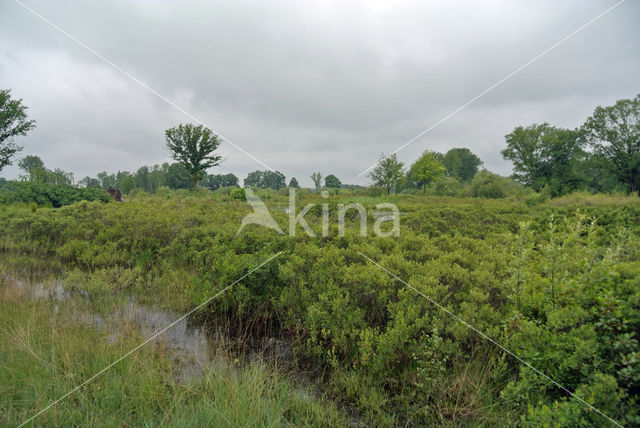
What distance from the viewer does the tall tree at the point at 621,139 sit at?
118ft

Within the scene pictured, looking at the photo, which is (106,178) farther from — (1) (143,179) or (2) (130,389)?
(2) (130,389)

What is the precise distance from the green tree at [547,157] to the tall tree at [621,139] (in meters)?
2.91

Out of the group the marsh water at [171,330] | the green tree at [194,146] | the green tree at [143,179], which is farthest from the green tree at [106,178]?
the marsh water at [171,330]

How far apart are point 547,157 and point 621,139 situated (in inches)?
328

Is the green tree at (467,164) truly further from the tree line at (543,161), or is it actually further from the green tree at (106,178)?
the green tree at (106,178)

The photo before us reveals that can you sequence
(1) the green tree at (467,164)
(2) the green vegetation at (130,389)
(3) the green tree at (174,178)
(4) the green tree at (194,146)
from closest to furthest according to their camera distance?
(2) the green vegetation at (130,389) < (4) the green tree at (194,146) < (3) the green tree at (174,178) < (1) the green tree at (467,164)

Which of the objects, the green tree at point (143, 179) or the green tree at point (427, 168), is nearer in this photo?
the green tree at point (427, 168)

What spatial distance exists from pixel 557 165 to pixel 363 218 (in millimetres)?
49660

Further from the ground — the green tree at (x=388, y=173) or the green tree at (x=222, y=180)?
the green tree at (x=222, y=180)

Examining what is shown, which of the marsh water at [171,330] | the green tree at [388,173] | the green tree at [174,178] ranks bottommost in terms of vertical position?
the marsh water at [171,330]

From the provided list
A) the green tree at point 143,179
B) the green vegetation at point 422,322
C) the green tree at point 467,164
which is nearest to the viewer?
the green vegetation at point 422,322

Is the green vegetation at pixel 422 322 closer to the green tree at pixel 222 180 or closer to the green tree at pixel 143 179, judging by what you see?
the green tree at pixel 222 180

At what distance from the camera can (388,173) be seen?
28859 millimetres

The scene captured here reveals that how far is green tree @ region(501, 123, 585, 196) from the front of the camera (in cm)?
4100
